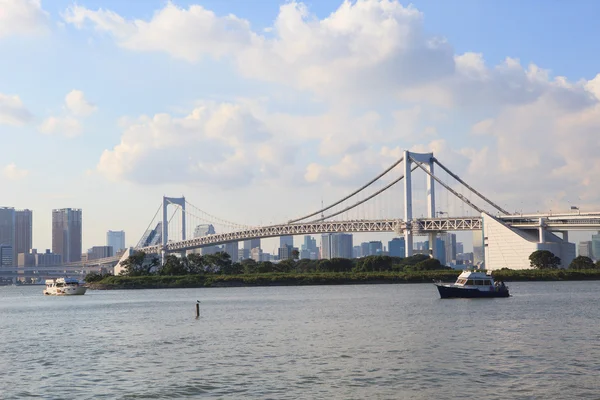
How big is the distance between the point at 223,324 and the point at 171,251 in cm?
10219

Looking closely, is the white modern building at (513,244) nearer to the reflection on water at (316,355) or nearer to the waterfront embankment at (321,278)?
the waterfront embankment at (321,278)

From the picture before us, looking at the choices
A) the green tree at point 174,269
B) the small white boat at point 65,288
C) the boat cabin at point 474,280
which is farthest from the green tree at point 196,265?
the boat cabin at point 474,280

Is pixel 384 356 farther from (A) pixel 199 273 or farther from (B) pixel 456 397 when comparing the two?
(A) pixel 199 273

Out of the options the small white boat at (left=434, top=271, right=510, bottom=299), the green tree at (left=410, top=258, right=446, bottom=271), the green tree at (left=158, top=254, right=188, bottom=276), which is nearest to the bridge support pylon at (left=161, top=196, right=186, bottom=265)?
the green tree at (left=158, top=254, right=188, bottom=276)

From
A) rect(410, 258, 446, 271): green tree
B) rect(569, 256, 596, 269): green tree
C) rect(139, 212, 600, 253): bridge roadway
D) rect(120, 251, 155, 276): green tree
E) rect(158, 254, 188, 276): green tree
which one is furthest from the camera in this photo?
rect(120, 251, 155, 276): green tree

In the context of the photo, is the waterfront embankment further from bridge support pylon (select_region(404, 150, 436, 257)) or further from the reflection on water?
the reflection on water

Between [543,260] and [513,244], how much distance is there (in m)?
6.85

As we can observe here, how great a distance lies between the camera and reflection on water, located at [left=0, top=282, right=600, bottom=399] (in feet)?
61.3

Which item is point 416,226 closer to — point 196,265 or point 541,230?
point 541,230

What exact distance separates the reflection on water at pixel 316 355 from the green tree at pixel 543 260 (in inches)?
2036

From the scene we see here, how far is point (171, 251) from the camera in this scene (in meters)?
137

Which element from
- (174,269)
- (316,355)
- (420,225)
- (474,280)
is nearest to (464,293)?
(474,280)

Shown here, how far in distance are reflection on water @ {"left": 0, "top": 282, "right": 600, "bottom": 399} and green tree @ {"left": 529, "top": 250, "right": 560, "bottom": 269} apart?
5172cm

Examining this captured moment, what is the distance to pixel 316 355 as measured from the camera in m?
24.0
